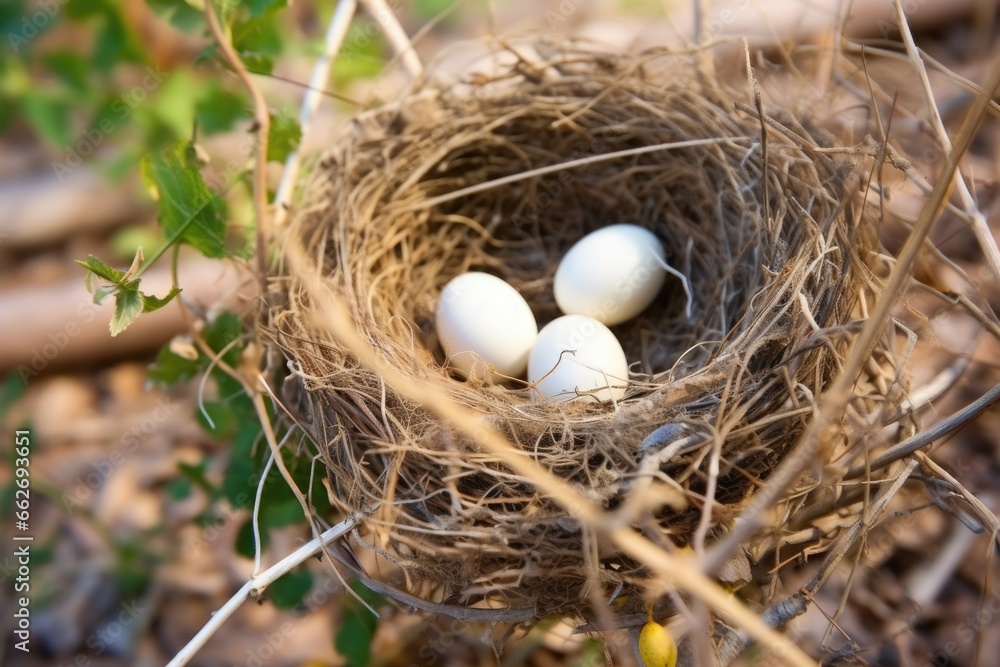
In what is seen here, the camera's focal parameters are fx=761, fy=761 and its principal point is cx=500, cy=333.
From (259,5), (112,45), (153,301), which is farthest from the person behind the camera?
(112,45)

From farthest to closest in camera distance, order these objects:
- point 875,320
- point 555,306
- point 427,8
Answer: point 427,8
point 555,306
point 875,320

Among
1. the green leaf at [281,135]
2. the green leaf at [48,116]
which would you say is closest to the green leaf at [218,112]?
the green leaf at [281,135]

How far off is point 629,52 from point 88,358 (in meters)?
1.56

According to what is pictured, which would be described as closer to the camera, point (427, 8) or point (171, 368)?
point (171, 368)

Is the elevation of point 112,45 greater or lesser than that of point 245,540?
greater

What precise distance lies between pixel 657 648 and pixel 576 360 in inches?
17.3

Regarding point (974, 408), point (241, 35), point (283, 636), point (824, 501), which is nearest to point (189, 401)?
point (283, 636)

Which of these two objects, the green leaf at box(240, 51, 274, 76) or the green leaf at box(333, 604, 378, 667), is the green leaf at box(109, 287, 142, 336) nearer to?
the green leaf at box(240, 51, 274, 76)

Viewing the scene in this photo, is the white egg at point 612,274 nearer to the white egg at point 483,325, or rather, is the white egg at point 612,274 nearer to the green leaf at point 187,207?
the white egg at point 483,325

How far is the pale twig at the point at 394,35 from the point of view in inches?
50.6

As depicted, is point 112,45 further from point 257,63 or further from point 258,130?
point 258,130

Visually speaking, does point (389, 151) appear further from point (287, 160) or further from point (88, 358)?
point (88, 358)

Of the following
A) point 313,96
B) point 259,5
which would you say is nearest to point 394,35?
point 313,96

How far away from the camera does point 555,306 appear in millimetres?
1454
